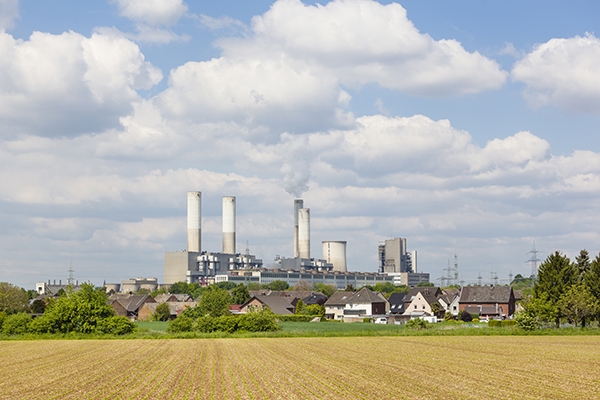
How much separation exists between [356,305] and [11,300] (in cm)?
6631

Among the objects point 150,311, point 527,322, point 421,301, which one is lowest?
point 150,311

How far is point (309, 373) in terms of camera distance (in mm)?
34562

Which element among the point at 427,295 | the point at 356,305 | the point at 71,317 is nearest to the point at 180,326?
the point at 71,317

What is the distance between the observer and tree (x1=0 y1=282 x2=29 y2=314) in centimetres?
13425

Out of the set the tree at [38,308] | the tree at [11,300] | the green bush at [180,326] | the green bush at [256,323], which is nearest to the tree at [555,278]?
the green bush at [256,323]

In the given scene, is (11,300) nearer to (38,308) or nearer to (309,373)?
(38,308)

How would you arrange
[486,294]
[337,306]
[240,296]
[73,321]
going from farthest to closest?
[240,296]
[337,306]
[486,294]
[73,321]

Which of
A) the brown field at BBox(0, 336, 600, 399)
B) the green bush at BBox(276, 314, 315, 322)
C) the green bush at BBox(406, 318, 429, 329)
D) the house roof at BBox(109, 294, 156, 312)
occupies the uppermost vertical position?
the house roof at BBox(109, 294, 156, 312)

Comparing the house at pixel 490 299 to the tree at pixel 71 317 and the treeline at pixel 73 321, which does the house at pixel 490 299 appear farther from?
the tree at pixel 71 317

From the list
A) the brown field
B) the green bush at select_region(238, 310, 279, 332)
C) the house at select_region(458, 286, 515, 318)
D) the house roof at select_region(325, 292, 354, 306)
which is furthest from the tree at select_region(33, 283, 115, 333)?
the house roof at select_region(325, 292, 354, 306)

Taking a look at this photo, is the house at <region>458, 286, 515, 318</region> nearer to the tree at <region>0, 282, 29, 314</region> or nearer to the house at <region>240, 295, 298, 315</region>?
the house at <region>240, 295, 298, 315</region>

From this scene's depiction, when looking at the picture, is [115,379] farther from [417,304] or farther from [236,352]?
[417,304]

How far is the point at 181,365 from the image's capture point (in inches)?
1572

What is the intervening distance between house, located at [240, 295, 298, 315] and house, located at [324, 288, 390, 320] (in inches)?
320
